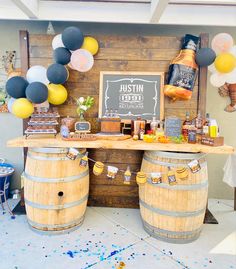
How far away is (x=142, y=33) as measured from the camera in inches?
130

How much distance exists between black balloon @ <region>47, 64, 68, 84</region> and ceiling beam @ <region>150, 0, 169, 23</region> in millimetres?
1089

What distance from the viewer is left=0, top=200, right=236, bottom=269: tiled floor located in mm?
2047

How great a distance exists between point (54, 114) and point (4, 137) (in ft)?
4.24

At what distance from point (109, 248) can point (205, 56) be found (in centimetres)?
216

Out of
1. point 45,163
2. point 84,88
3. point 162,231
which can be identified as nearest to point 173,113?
point 84,88

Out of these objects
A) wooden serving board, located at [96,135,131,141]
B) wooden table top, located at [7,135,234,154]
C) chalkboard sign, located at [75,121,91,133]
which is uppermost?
chalkboard sign, located at [75,121,91,133]

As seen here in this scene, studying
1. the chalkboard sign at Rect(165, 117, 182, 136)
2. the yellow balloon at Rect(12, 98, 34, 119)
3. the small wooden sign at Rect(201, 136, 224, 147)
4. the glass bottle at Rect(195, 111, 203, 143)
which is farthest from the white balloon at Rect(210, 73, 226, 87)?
the yellow balloon at Rect(12, 98, 34, 119)

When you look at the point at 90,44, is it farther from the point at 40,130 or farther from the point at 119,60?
the point at 40,130

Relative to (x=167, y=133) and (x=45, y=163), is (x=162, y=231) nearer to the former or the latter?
(x=167, y=133)

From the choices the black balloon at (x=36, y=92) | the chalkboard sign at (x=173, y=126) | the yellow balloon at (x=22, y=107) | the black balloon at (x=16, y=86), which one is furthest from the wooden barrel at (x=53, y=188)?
the chalkboard sign at (x=173, y=126)

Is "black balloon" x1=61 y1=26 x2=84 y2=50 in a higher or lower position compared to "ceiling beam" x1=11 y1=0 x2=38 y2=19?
lower

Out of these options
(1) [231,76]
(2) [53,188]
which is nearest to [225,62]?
(1) [231,76]

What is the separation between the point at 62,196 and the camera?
7.80 feet

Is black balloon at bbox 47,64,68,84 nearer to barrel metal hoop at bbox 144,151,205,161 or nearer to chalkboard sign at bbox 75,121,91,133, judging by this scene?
chalkboard sign at bbox 75,121,91,133
